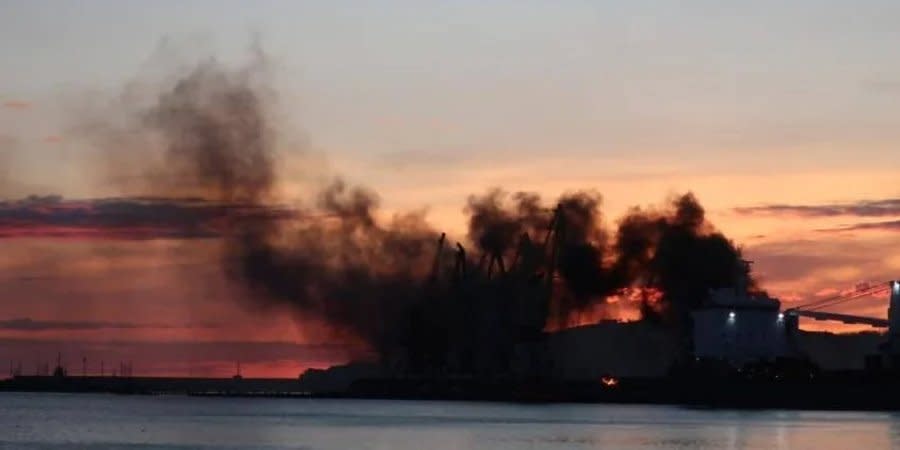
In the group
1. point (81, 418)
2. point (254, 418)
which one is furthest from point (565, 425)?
point (81, 418)

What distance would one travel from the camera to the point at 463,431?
137375mm

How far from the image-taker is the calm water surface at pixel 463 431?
114875mm

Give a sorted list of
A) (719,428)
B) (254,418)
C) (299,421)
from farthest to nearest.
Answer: (254,418), (299,421), (719,428)

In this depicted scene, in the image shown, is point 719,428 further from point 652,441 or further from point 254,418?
point 254,418

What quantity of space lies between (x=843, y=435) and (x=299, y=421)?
59.1 meters

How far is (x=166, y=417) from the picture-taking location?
591ft

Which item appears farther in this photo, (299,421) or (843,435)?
(299,421)

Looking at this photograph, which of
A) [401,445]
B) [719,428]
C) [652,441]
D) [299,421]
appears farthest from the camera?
[299,421]

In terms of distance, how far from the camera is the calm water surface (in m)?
115

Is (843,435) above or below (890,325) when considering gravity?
below

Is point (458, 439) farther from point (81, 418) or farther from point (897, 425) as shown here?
point (81, 418)

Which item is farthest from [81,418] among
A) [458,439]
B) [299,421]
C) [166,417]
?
[458,439]

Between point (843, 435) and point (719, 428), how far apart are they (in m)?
15.9

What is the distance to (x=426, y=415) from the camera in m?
182
